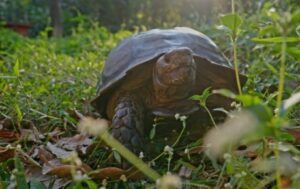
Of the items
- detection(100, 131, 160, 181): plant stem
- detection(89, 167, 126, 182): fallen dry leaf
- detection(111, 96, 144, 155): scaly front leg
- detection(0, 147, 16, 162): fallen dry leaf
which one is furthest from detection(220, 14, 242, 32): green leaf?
detection(0, 147, 16, 162): fallen dry leaf

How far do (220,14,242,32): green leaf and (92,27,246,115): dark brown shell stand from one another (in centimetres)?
66

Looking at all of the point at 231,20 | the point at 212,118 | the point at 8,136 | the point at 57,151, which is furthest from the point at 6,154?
the point at 231,20

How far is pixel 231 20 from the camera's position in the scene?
0.92m

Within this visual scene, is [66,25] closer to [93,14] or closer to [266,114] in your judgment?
[93,14]

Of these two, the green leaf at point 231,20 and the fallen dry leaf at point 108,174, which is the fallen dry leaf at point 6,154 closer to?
the fallen dry leaf at point 108,174

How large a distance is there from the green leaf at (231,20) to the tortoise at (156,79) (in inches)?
19.7

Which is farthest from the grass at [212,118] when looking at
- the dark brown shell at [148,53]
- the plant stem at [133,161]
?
the dark brown shell at [148,53]

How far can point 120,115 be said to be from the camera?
1479 mm

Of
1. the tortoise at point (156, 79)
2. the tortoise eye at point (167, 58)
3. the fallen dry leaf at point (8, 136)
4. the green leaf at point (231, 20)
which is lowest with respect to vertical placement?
the fallen dry leaf at point (8, 136)

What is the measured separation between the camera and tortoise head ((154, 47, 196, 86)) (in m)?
1.44

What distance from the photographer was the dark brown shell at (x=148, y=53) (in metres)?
1.63

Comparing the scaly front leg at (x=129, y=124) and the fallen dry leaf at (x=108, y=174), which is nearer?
the fallen dry leaf at (x=108, y=174)

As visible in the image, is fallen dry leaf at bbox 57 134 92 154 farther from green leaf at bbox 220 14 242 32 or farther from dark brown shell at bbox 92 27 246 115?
green leaf at bbox 220 14 242 32

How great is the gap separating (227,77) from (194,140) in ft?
0.93
